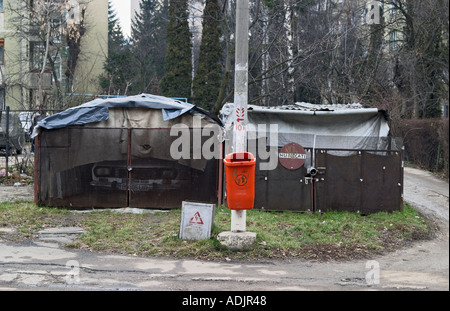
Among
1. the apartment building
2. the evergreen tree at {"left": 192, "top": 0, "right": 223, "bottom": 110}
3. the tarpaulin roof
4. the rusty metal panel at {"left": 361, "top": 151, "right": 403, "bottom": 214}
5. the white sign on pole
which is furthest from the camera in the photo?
the evergreen tree at {"left": 192, "top": 0, "right": 223, "bottom": 110}

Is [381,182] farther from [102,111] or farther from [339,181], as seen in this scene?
[102,111]

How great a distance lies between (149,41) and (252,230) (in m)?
51.5

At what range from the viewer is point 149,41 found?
5816 centimetres

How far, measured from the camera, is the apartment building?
20.9 metres

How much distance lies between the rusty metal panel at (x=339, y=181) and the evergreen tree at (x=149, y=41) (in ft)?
111

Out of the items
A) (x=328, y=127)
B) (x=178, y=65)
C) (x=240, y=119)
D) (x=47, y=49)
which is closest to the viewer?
(x=240, y=119)

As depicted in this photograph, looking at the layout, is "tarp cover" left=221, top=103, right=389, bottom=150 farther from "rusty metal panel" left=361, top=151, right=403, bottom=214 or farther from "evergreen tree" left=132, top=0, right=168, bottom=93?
"evergreen tree" left=132, top=0, right=168, bottom=93

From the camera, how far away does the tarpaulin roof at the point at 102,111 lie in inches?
480

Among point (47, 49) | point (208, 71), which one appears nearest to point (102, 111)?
point (47, 49)

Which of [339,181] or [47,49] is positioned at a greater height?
[47,49]

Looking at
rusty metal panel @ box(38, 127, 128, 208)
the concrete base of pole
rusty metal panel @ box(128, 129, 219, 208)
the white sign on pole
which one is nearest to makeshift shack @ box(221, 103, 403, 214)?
rusty metal panel @ box(128, 129, 219, 208)

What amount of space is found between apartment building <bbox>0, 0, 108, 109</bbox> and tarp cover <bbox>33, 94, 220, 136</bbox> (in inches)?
215

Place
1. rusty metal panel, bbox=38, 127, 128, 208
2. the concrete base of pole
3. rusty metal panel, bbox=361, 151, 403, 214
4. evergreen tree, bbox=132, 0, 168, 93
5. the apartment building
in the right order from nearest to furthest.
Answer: the concrete base of pole, rusty metal panel, bbox=361, 151, 403, 214, rusty metal panel, bbox=38, 127, 128, 208, the apartment building, evergreen tree, bbox=132, 0, 168, 93

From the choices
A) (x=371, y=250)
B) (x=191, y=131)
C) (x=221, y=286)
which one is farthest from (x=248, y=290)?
(x=191, y=131)
